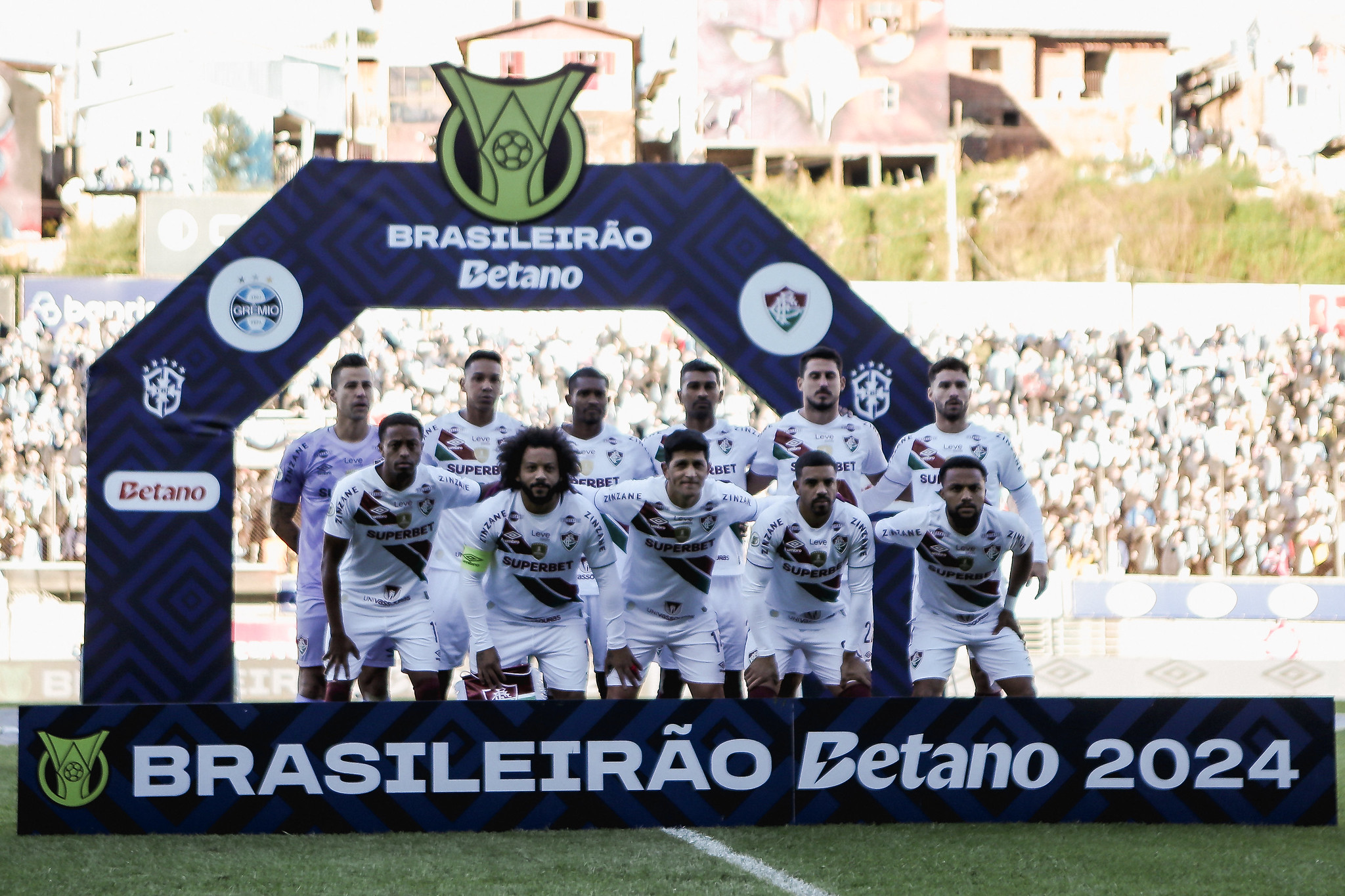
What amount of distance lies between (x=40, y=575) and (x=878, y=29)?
35.8m

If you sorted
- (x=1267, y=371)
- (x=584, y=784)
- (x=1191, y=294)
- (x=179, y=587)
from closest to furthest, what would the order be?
(x=584, y=784) < (x=179, y=587) < (x=1267, y=371) < (x=1191, y=294)

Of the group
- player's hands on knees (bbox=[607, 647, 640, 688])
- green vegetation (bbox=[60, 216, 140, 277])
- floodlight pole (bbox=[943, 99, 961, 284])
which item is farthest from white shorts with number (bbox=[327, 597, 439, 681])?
green vegetation (bbox=[60, 216, 140, 277])

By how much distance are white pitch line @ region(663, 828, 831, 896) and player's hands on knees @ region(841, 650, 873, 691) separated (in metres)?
1.67

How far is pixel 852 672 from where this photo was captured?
26.0 feet

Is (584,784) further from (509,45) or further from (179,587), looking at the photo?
(509,45)

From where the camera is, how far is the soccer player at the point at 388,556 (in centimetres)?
738

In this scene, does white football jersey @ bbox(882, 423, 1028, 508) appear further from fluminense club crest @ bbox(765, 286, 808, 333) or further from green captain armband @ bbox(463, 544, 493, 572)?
green captain armband @ bbox(463, 544, 493, 572)

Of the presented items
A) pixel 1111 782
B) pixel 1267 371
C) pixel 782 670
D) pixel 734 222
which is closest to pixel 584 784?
pixel 782 670

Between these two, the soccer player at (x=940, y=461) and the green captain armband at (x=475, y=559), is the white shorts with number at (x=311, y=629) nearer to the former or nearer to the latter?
the green captain armband at (x=475, y=559)

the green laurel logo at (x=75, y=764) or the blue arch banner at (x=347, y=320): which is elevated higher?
the blue arch banner at (x=347, y=320)

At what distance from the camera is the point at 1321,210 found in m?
34.0

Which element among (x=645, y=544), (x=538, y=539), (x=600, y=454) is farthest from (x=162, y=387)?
(x=645, y=544)

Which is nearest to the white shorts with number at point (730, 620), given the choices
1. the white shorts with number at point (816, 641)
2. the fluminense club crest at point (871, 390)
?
the white shorts with number at point (816, 641)

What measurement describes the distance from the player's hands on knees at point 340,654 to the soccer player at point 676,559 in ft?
4.20
